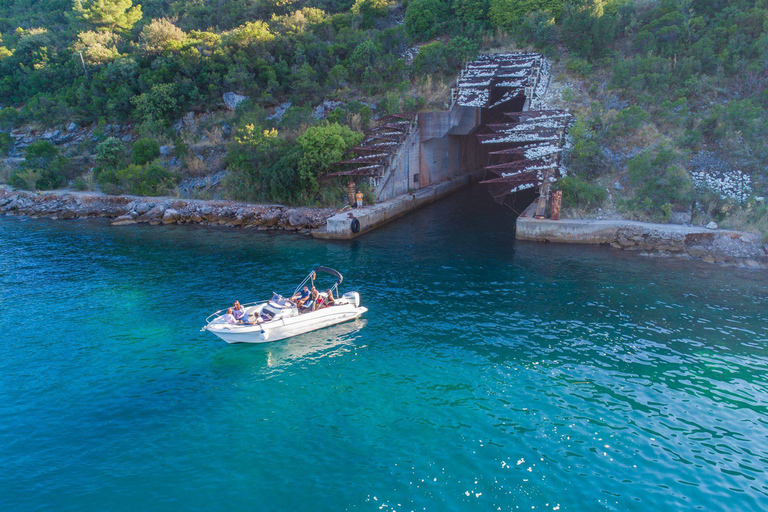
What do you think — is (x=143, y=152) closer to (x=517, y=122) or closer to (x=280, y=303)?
(x=280, y=303)

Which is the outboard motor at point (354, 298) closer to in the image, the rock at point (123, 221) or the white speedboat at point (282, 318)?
the white speedboat at point (282, 318)


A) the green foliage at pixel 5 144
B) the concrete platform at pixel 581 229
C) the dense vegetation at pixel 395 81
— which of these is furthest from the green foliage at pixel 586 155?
the green foliage at pixel 5 144

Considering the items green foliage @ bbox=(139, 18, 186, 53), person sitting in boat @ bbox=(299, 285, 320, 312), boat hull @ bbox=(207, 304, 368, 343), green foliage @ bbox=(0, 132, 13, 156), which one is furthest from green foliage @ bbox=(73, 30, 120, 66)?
boat hull @ bbox=(207, 304, 368, 343)

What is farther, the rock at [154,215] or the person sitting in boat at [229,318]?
the rock at [154,215]

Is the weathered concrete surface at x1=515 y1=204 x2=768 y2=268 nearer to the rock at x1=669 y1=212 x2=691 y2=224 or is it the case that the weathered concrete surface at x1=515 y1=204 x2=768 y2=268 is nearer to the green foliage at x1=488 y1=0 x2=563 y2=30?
the rock at x1=669 y1=212 x2=691 y2=224

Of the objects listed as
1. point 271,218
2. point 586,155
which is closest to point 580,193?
point 586,155

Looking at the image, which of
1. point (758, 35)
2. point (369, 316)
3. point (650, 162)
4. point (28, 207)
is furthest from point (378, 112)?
point (28, 207)

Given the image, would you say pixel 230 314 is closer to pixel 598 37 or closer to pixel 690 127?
pixel 690 127
